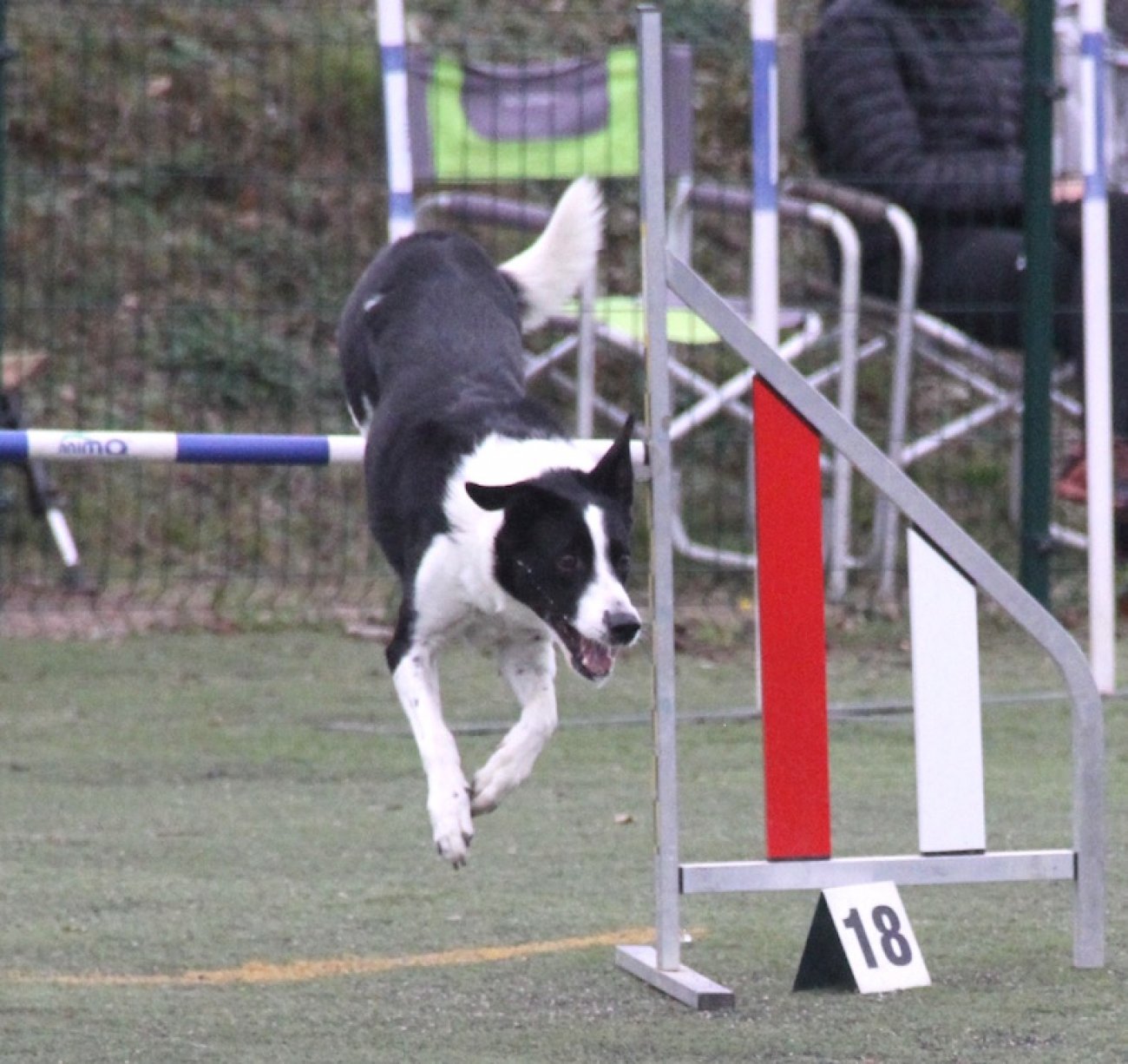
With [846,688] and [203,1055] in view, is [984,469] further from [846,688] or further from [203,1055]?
[203,1055]

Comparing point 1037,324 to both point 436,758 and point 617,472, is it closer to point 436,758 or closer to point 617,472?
point 617,472

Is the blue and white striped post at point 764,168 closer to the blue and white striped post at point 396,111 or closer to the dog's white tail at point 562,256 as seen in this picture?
the blue and white striped post at point 396,111

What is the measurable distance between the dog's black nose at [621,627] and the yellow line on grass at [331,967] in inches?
24.9

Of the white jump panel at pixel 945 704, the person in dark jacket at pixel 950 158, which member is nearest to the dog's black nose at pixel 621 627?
the white jump panel at pixel 945 704

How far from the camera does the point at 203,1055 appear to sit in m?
3.15

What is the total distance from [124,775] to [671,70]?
2922 millimetres

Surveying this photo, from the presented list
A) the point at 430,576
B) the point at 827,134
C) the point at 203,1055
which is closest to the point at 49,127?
the point at 827,134

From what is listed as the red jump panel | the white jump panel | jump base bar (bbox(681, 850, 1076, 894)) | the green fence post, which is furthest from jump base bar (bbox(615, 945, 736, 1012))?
the green fence post

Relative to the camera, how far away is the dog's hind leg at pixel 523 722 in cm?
374

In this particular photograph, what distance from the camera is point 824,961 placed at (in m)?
3.56

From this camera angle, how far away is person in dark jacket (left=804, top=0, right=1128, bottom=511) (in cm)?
750

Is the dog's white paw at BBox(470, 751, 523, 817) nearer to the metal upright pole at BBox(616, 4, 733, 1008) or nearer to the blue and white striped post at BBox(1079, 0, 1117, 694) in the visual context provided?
the metal upright pole at BBox(616, 4, 733, 1008)

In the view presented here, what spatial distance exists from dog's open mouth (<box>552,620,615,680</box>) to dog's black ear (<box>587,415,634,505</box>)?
22 cm

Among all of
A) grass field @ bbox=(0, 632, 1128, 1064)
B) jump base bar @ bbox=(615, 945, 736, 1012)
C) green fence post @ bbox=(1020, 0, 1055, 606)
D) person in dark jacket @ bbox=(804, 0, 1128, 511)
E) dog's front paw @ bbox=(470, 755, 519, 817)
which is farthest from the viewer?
person in dark jacket @ bbox=(804, 0, 1128, 511)
